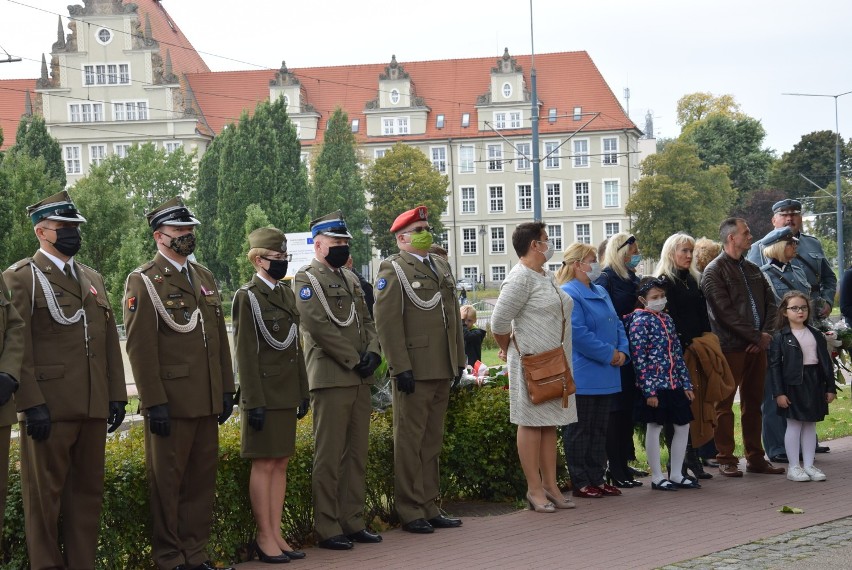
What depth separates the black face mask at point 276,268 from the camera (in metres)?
8.24

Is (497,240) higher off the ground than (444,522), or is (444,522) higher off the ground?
(497,240)

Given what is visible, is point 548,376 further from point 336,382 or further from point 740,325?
point 740,325

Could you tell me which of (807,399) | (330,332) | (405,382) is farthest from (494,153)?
(330,332)

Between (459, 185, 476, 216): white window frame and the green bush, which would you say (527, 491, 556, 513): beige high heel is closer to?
the green bush

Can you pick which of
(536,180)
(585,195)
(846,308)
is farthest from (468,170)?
(846,308)

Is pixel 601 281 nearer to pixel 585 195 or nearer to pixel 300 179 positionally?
pixel 300 179

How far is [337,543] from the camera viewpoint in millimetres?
8273

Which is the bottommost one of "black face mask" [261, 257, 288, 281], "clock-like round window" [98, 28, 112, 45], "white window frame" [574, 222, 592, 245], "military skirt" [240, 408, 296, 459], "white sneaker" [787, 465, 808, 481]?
"white sneaker" [787, 465, 808, 481]

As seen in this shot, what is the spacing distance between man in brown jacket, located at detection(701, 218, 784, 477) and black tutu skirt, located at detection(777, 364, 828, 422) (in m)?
0.46

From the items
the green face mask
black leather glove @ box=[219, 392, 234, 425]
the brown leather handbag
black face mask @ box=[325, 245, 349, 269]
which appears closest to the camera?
black leather glove @ box=[219, 392, 234, 425]

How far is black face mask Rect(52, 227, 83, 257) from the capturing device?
7012mm

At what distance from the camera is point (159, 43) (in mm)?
92375

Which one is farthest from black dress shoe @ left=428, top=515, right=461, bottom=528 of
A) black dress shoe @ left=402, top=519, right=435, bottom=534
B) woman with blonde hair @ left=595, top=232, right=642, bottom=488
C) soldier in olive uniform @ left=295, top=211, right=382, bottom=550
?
woman with blonde hair @ left=595, top=232, right=642, bottom=488

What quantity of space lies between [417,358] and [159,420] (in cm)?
235
